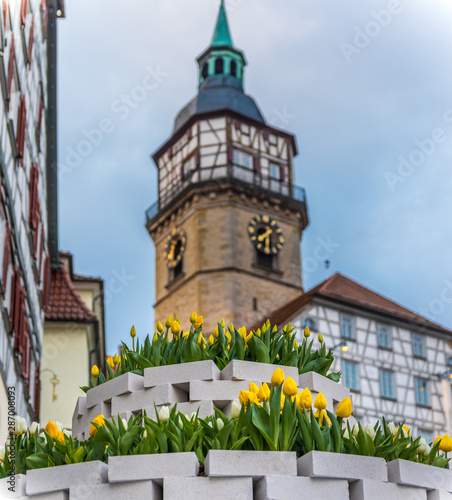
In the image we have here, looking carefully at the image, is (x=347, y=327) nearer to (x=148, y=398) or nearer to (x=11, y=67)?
(x=11, y=67)

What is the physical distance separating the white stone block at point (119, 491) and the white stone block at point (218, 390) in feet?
3.55

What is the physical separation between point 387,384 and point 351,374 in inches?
56.0

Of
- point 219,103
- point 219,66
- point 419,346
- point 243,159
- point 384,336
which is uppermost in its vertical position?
point 219,66

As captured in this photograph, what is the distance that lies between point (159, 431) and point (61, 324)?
666 inches

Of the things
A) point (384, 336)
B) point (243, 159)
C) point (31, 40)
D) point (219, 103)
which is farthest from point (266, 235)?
point (31, 40)

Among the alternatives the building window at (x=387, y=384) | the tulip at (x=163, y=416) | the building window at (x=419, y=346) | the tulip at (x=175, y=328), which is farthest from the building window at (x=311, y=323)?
the tulip at (x=163, y=416)

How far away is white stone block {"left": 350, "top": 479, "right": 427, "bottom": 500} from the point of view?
3.91m

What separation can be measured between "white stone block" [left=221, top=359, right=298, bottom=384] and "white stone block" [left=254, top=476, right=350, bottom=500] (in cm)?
111

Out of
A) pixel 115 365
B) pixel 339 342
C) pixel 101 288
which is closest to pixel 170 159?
pixel 339 342

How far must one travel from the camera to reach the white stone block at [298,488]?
381cm

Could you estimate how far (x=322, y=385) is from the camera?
17.0ft

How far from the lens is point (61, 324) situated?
20.6 m

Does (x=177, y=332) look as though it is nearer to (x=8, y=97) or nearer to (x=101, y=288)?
(x=8, y=97)

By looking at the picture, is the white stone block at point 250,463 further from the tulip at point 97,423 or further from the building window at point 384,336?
the building window at point 384,336
